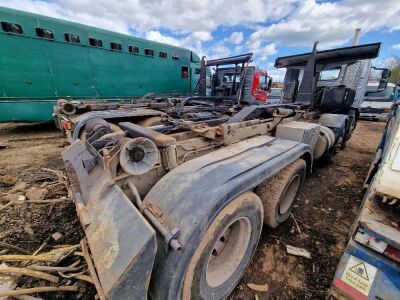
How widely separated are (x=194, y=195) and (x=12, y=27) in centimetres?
879

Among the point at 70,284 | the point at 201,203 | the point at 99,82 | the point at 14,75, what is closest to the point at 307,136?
the point at 201,203

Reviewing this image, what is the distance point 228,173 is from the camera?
5.24ft

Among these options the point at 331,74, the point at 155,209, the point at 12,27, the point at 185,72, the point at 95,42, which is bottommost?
the point at 155,209

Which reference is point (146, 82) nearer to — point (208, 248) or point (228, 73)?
point (228, 73)

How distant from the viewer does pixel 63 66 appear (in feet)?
23.9

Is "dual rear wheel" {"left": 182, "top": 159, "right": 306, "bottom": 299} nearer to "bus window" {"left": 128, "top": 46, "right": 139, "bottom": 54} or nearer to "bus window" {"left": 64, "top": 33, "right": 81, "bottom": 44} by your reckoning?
"bus window" {"left": 64, "top": 33, "right": 81, "bottom": 44}

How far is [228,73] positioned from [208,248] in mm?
5992

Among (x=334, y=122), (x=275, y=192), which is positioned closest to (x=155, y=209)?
(x=275, y=192)

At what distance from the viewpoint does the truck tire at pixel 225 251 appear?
1.33 m

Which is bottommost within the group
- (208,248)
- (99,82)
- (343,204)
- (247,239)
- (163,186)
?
(343,204)

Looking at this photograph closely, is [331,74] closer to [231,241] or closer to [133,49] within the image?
[231,241]

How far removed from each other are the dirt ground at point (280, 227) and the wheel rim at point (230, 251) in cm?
28

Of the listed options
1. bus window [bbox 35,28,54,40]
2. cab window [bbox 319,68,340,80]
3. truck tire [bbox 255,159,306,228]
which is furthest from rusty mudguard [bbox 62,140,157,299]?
bus window [bbox 35,28,54,40]

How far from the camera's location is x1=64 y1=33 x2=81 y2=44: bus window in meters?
7.16
